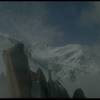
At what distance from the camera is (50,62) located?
19.1 ft

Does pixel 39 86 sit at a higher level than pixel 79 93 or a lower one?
higher

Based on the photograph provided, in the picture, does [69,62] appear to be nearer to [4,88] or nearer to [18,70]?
[18,70]

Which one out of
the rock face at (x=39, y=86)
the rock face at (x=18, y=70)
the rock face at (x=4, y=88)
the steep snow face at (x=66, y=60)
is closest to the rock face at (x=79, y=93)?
the steep snow face at (x=66, y=60)

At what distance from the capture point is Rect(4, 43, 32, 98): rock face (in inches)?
228

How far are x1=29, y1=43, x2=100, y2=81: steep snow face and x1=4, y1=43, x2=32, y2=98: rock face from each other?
158 millimetres

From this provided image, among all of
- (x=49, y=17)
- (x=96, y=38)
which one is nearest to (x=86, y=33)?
(x=96, y=38)

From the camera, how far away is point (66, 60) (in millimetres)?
5848

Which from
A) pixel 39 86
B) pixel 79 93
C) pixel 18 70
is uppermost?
pixel 18 70

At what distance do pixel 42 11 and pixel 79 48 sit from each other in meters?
0.69

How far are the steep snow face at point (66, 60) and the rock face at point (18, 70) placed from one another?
0.52ft

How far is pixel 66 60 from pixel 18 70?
25.2 inches

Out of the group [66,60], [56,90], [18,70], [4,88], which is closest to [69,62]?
[66,60]

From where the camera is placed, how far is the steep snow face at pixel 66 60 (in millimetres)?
5824

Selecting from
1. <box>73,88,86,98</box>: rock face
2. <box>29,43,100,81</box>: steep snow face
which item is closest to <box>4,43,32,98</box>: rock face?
<box>29,43,100,81</box>: steep snow face
